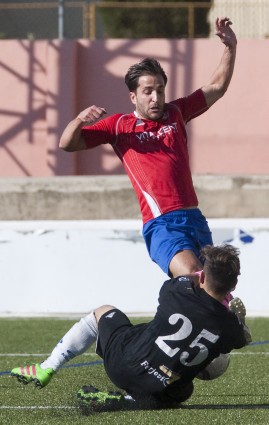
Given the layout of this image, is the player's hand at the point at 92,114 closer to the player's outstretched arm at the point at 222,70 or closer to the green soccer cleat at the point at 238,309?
the player's outstretched arm at the point at 222,70

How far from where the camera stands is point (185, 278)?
6.36 meters

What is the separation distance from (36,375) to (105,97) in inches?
563

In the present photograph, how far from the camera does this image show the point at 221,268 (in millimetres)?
6098

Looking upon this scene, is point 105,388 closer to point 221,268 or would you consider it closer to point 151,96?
point 221,268

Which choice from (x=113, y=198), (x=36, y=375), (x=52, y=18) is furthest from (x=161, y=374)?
(x=52, y=18)

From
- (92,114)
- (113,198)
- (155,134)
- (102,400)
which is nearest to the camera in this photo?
(102,400)

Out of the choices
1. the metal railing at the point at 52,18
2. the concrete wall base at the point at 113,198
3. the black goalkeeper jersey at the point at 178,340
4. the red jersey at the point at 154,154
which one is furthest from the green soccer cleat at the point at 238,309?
the metal railing at the point at 52,18

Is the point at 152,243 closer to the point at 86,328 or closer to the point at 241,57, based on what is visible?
the point at 86,328

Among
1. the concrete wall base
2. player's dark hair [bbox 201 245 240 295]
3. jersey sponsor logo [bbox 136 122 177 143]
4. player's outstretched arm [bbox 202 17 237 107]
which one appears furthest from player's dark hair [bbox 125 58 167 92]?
the concrete wall base

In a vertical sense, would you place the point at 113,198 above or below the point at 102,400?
below

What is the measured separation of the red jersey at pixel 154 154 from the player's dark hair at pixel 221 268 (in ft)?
4.18

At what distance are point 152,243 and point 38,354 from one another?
8.35 ft

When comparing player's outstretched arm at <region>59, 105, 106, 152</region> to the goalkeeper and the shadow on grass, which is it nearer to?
the goalkeeper

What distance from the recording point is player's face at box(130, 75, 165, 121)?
761 cm
